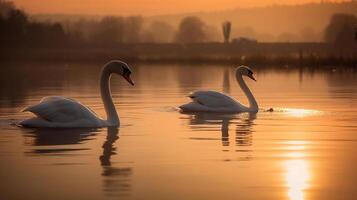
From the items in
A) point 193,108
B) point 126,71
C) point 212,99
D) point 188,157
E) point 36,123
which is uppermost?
point 126,71

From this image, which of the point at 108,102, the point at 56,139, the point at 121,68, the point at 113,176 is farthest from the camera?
the point at 121,68

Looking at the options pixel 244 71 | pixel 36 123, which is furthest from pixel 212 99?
pixel 36 123

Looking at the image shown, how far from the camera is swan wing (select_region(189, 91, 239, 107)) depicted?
1983cm

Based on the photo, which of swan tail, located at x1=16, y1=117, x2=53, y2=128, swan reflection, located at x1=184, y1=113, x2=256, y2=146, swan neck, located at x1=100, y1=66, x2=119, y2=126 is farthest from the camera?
swan neck, located at x1=100, y1=66, x2=119, y2=126

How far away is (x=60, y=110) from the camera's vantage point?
15.0 m

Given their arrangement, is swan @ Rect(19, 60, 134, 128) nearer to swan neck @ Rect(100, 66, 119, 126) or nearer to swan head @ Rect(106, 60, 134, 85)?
swan neck @ Rect(100, 66, 119, 126)

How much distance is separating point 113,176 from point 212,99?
1046 centimetres

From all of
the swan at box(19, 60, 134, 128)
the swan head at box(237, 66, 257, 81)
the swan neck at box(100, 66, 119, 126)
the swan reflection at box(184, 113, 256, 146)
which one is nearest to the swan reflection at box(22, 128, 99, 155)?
the swan at box(19, 60, 134, 128)

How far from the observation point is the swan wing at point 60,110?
14773mm

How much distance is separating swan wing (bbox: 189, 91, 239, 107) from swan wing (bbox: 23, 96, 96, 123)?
5.25 metres

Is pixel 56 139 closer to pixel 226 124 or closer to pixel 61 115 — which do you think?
pixel 61 115

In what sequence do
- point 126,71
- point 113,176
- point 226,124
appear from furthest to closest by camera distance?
point 226,124 < point 126,71 < point 113,176

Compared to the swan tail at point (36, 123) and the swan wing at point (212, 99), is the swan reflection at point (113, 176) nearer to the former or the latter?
the swan tail at point (36, 123)

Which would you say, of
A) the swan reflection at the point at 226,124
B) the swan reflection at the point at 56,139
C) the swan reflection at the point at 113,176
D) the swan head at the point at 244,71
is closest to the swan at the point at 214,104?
the swan reflection at the point at 226,124
